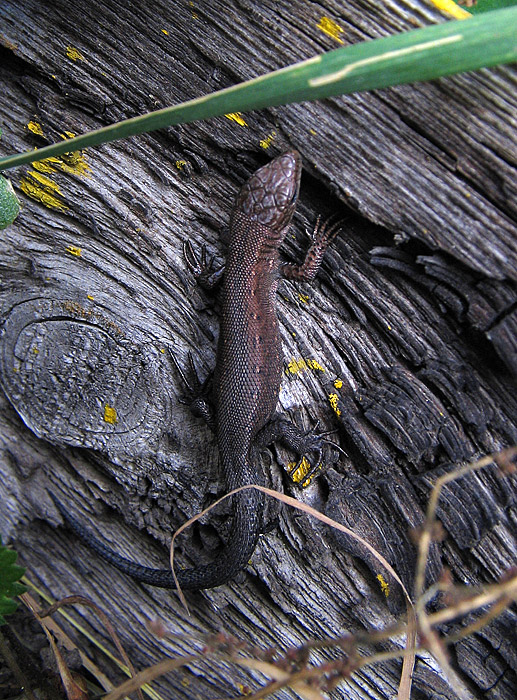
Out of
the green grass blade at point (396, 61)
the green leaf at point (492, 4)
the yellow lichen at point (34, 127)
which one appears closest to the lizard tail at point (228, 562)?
the green grass blade at point (396, 61)

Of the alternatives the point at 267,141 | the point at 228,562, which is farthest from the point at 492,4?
the point at 228,562

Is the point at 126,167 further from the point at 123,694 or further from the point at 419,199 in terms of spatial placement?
the point at 123,694

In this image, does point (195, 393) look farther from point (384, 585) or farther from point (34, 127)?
point (34, 127)

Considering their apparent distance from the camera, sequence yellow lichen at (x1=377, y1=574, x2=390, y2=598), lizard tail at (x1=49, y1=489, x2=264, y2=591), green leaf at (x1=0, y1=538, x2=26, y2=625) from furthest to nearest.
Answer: lizard tail at (x1=49, y1=489, x2=264, y2=591), yellow lichen at (x1=377, y1=574, x2=390, y2=598), green leaf at (x1=0, y1=538, x2=26, y2=625)

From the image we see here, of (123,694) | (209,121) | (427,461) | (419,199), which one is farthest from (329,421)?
A: (209,121)

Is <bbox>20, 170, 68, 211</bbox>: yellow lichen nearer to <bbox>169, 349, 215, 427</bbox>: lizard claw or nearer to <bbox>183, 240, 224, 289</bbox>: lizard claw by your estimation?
<bbox>183, 240, 224, 289</bbox>: lizard claw

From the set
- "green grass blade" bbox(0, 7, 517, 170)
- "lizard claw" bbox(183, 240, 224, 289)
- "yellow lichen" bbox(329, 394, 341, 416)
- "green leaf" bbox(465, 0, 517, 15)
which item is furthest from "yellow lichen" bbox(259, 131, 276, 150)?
"yellow lichen" bbox(329, 394, 341, 416)

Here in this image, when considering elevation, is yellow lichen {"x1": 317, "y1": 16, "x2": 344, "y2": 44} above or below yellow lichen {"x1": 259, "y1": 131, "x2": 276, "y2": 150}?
above
